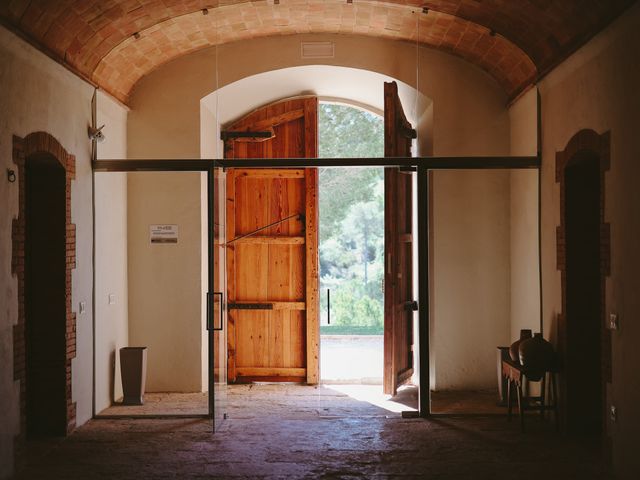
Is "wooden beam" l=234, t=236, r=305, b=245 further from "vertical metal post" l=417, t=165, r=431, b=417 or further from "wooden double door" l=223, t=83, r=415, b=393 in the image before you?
"vertical metal post" l=417, t=165, r=431, b=417

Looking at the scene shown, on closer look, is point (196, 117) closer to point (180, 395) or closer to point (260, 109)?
point (260, 109)

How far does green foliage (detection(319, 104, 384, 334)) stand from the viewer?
11.0 metres

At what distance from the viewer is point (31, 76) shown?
4867mm

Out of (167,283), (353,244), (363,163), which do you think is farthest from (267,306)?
(353,244)

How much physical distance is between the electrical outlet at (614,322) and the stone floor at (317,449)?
0.99 meters

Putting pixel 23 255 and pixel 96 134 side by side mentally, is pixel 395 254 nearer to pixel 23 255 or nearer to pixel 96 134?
pixel 96 134

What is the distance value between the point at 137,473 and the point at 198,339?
8.25ft

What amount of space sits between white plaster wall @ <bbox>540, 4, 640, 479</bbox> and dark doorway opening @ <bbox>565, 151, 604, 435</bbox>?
579mm

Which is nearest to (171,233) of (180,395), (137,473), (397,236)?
(180,395)

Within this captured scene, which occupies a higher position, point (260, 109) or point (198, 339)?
point (260, 109)

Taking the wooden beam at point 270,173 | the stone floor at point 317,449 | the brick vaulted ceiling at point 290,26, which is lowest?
the stone floor at point 317,449

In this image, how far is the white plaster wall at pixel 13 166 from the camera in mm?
4414

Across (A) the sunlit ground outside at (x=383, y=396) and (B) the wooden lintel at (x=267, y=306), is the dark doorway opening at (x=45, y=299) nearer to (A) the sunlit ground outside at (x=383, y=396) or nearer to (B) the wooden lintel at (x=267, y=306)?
(B) the wooden lintel at (x=267, y=306)

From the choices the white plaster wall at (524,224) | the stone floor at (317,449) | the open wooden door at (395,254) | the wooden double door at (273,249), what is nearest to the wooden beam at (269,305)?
the wooden double door at (273,249)
